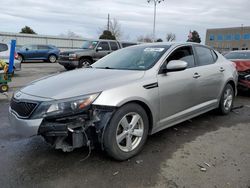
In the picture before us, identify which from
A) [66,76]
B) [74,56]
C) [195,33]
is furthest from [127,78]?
[195,33]

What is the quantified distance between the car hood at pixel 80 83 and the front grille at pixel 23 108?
0.16 m

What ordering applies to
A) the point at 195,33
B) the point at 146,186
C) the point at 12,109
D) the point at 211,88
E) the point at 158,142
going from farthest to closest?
the point at 195,33 < the point at 211,88 < the point at 158,142 < the point at 12,109 < the point at 146,186

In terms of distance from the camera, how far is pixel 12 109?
3.43 m

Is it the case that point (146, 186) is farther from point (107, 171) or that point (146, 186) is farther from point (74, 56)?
point (74, 56)

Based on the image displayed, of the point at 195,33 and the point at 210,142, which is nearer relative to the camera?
the point at 210,142

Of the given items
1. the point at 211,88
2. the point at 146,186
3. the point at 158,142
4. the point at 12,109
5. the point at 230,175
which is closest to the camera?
the point at 146,186

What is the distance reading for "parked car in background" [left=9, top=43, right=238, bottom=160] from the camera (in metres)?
3.03

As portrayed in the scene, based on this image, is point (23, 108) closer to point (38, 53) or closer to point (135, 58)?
point (135, 58)

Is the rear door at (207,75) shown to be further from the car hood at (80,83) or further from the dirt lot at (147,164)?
the car hood at (80,83)

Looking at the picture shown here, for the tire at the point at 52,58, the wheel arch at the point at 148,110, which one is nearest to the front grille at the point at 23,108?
the wheel arch at the point at 148,110

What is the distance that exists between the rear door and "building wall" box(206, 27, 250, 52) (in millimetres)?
63153

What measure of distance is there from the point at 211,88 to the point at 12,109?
3481mm

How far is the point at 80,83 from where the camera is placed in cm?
338

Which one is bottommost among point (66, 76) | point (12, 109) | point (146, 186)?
point (146, 186)
